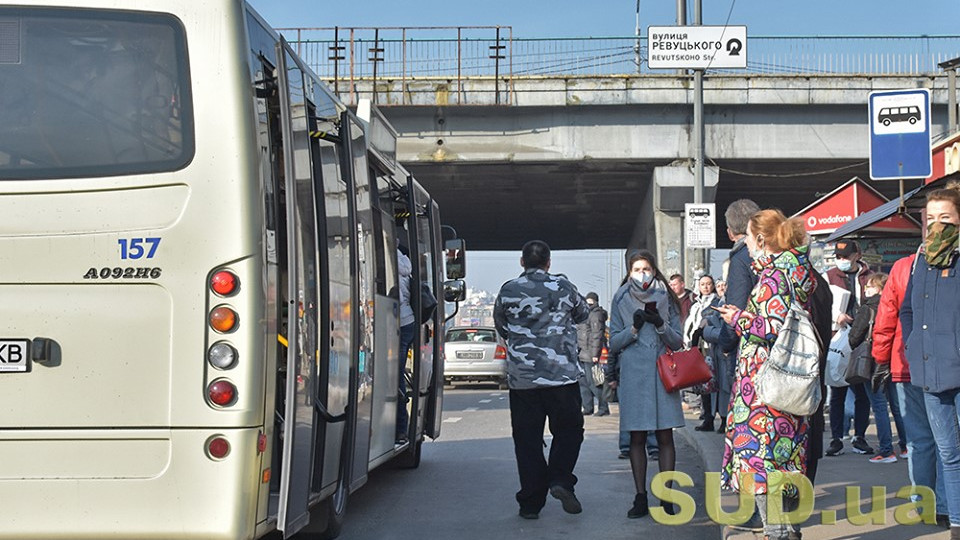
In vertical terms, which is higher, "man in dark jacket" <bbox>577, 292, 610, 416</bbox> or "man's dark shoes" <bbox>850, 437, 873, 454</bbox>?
"man in dark jacket" <bbox>577, 292, 610, 416</bbox>

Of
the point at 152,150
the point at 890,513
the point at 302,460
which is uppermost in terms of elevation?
the point at 152,150

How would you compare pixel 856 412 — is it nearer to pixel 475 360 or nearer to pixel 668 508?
pixel 668 508

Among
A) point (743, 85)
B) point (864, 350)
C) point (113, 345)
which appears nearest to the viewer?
point (113, 345)

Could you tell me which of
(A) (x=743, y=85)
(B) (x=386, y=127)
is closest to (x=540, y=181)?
(A) (x=743, y=85)

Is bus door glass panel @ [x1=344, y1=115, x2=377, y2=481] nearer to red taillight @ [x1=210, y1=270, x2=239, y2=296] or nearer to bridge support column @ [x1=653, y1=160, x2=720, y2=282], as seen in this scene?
red taillight @ [x1=210, y1=270, x2=239, y2=296]

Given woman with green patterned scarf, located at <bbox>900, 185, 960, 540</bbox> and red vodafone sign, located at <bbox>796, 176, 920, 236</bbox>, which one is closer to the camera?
woman with green patterned scarf, located at <bbox>900, 185, 960, 540</bbox>

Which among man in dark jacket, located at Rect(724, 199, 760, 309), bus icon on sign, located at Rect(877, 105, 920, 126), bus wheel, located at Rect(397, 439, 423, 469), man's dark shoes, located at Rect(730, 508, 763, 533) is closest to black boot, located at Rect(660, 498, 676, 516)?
man's dark shoes, located at Rect(730, 508, 763, 533)

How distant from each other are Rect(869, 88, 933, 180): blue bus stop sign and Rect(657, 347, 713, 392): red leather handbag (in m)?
2.50

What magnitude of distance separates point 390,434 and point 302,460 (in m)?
3.52

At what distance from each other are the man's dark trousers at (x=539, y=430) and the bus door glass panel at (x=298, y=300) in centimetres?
291

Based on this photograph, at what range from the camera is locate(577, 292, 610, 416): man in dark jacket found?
16.4 meters

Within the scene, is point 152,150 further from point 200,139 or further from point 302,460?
point 302,460

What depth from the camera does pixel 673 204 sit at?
30.5m

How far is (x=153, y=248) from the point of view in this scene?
17.9ft
